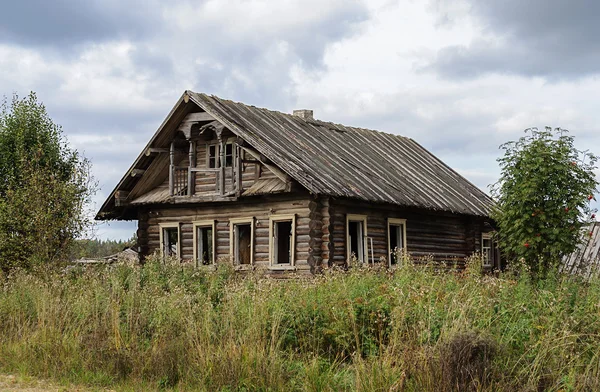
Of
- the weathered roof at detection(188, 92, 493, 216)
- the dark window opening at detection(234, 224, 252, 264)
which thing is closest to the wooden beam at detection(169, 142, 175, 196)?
the weathered roof at detection(188, 92, 493, 216)

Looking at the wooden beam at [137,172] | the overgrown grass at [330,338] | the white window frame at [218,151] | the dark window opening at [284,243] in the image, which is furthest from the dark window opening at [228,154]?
the overgrown grass at [330,338]

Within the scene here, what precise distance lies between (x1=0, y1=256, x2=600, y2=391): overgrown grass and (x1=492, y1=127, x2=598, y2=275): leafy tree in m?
8.69

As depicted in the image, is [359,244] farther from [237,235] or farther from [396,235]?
[237,235]

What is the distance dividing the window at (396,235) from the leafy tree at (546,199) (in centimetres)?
357

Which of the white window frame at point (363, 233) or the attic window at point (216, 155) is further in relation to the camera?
the attic window at point (216, 155)

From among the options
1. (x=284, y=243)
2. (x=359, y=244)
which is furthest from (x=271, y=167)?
(x=284, y=243)

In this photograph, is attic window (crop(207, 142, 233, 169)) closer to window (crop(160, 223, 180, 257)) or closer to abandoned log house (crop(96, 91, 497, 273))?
abandoned log house (crop(96, 91, 497, 273))

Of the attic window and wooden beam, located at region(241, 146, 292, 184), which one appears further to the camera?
the attic window

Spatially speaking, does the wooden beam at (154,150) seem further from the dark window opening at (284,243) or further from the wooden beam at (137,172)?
the dark window opening at (284,243)

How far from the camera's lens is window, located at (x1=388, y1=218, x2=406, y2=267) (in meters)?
23.0

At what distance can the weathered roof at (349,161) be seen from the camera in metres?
20.2

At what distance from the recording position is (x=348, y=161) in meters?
23.7

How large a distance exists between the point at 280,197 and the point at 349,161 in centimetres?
365

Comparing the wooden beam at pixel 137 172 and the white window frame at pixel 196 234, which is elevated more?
the wooden beam at pixel 137 172
